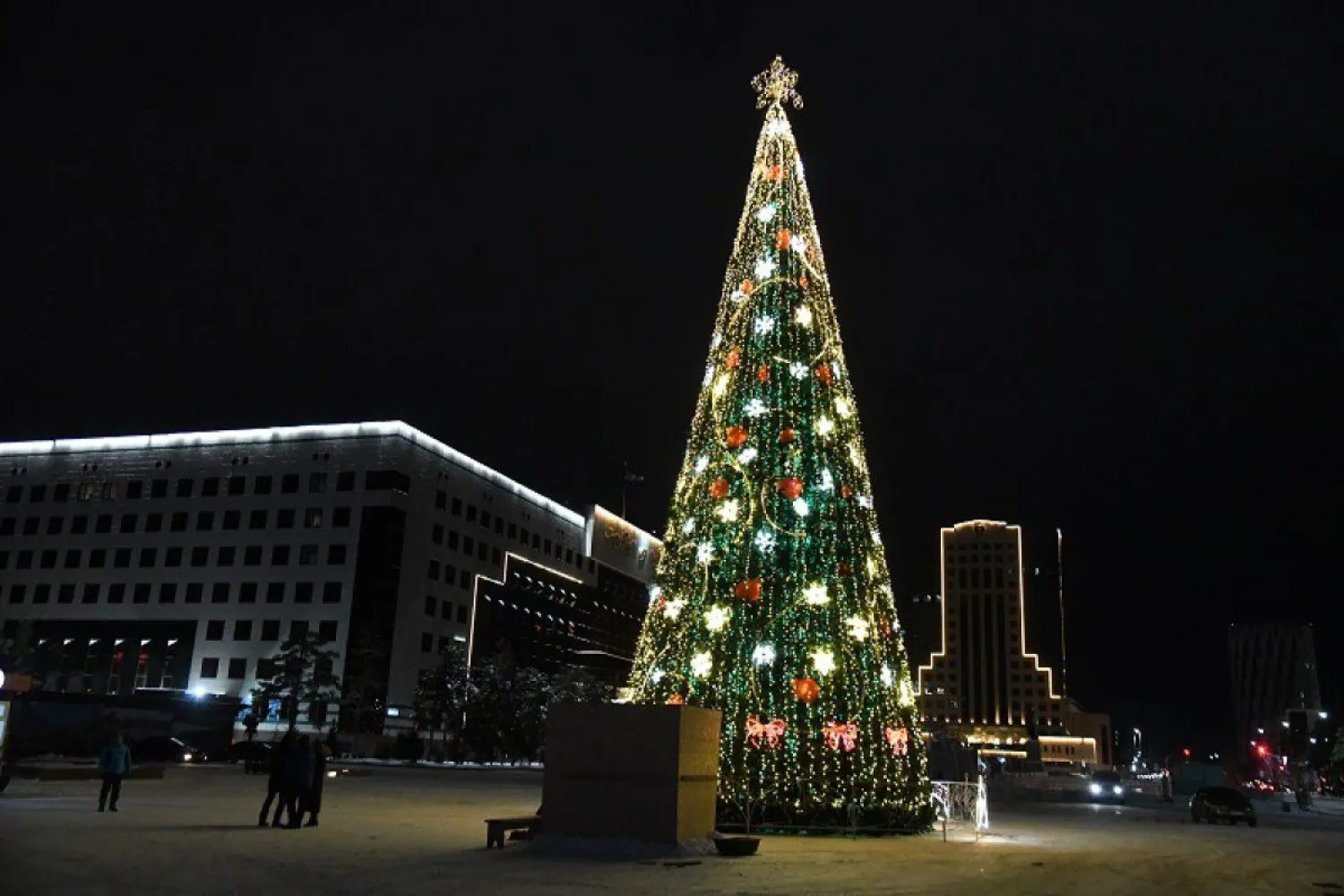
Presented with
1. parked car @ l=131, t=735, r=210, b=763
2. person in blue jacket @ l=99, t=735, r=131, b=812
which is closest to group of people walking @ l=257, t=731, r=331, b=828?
person in blue jacket @ l=99, t=735, r=131, b=812

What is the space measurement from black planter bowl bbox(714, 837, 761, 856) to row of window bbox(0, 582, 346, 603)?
59149 millimetres

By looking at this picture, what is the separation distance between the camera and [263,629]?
71438 millimetres

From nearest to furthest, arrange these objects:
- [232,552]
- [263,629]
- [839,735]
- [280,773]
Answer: [280,773] < [839,735] < [263,629] < [232,552]

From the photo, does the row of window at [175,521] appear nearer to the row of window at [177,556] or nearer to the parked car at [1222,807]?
the row of window at [177,556]

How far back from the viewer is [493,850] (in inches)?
634

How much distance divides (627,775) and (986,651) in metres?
161

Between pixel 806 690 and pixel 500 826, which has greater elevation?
pixel 806 690

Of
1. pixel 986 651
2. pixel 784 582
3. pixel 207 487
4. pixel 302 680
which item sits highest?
pixel 207 487

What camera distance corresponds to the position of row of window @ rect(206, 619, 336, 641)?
70.2m

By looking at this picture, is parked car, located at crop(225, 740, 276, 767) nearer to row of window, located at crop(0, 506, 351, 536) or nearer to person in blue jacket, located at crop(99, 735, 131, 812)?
person in blue jacket, located at crop(99, 735, 131, 812)

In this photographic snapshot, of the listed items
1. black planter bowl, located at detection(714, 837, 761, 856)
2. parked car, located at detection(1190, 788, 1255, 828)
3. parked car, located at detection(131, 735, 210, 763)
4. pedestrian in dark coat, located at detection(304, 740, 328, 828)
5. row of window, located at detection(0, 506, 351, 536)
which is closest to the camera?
black planter bowl, located at detection(714, 837, 761, 856)

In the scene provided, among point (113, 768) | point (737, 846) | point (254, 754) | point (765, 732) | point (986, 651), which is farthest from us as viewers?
point (986, 651)

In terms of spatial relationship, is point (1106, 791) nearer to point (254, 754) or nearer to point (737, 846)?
point (254, 754)

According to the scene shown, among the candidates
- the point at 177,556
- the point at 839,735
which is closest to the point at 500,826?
the point at 839,735
